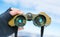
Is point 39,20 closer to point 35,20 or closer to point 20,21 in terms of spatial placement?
point 35,20

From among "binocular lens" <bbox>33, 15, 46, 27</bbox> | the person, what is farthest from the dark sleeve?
"binocular lens" <bbox>33, 15, 46, 27</bbox>

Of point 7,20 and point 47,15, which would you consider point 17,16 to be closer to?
point 7,20

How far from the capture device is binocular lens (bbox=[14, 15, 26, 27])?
116 cm

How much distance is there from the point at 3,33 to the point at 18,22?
0.13 meters

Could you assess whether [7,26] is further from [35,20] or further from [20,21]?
[35,20]

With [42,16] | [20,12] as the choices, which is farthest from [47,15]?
[20,12]

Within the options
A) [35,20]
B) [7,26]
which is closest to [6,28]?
[7,26]

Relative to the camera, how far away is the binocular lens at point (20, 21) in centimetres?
116

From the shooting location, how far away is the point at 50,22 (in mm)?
1212

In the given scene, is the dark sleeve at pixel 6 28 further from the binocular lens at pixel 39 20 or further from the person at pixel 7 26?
the binocular lens at pixel 39 20

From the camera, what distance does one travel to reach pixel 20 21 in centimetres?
117

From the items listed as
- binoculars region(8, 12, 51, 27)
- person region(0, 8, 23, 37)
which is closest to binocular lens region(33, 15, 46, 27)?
binoculars region(8, 12, 51, 27)

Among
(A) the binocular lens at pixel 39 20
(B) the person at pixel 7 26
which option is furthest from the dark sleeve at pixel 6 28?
(A) the binocular lens at pixel 39 20

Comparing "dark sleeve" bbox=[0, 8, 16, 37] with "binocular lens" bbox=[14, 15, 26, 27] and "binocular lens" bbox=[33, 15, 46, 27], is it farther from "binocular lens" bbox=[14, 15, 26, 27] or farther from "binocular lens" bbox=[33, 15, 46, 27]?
"binocular lens" bbox=[33, 15, 46, 27]
